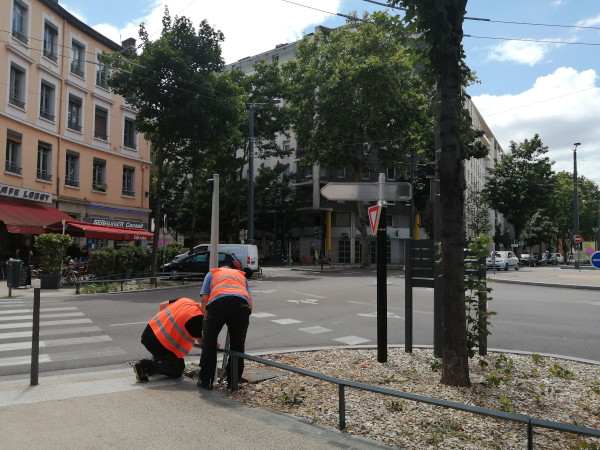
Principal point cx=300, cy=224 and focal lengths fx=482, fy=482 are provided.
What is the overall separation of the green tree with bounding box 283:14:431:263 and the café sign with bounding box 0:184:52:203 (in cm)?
1696

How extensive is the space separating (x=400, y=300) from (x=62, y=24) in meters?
23.7

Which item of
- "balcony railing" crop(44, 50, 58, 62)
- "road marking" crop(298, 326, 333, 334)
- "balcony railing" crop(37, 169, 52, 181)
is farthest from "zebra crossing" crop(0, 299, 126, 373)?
"balcony railing" crop(44, 50, 58, 62)

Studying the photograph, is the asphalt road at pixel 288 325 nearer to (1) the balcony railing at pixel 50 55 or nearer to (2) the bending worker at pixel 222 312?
(2) the bending worker at pixel 222 312

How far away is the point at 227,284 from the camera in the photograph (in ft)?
16.4

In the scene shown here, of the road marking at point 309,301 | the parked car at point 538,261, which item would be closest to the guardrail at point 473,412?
the road marking at point 309,301

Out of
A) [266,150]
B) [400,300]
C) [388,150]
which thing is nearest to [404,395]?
[400,300]

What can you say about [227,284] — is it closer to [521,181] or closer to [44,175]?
[44,175]

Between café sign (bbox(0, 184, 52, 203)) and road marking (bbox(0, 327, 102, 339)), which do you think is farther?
café sign (bbox(0, 184, 52, 203))

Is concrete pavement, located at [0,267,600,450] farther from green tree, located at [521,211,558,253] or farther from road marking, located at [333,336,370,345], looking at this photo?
green tree, located at [521,211,558,253]

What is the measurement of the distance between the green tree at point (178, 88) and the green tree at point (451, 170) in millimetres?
15509

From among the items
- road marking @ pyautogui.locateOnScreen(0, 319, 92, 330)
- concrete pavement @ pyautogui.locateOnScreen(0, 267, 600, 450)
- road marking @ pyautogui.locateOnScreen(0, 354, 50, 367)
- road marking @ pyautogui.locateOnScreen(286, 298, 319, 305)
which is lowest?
road marking @ pyautogui.locateOnScreen(0, 354, 50, 367)

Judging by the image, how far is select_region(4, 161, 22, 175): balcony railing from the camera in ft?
75.5

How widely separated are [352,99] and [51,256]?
77.9ft

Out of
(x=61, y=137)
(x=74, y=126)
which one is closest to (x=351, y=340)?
(x=61, y=137)
